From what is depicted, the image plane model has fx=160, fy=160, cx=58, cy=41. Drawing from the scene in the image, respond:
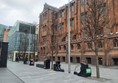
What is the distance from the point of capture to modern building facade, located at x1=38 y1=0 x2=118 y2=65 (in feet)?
104

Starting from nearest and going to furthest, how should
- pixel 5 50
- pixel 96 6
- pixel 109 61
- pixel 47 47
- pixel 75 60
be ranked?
1. pixel 96 6
2. pixel 5 50
3. pixel 109 61
4. pixel 75 60
5. pixel 47 47

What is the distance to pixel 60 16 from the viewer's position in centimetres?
5316

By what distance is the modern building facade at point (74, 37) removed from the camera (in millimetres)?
31594

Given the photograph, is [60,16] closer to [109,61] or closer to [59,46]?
[59,46]

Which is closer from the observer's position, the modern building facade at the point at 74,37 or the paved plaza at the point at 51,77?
the paved plaza at the point at 51,77

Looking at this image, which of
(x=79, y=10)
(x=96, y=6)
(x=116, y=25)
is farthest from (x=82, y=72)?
(x=79, y=10)

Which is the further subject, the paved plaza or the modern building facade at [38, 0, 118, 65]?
the modern building facade at [38, 0, 118, 65]

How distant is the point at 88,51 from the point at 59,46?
15.0 meters

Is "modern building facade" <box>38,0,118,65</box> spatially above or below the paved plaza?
above

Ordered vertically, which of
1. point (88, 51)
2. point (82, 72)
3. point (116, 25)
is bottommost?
point (82, 72)

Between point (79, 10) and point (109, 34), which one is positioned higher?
point (79, 10)

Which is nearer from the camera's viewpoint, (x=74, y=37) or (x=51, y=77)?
(x=51, y=77)

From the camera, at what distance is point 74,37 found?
45.1 meters

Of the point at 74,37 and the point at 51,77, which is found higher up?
the point at 74,37
